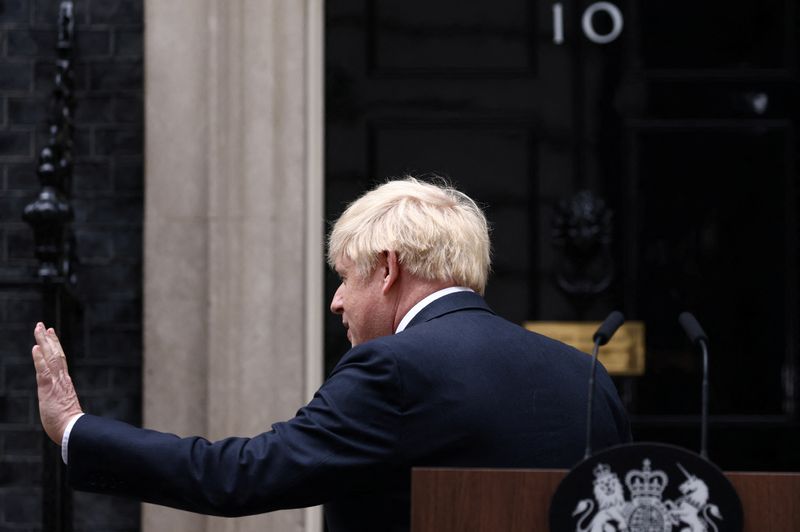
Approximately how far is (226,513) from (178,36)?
2.74 meters

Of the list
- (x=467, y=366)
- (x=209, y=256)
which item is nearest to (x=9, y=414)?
(x=209, y=256)

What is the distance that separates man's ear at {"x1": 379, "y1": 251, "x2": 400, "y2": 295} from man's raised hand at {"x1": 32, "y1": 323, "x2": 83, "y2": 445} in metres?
0.59

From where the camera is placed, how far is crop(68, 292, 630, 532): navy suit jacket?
220 cm

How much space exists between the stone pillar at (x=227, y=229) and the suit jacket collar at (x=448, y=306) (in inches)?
84.0

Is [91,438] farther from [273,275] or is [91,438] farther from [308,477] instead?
[273,275]

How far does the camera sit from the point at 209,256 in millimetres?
4578

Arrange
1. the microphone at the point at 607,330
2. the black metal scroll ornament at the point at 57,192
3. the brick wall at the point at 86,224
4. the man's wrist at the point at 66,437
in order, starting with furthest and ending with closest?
the brick wall at the point at 86,224 → the black metal scroll ornament at the point at 57,192 → the man's wrist at the point at 66,437 → the microphone at the point at 607,330

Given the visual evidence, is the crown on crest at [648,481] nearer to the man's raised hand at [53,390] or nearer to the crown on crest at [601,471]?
the crown on crest at [601,471]

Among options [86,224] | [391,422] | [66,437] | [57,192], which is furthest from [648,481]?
[86,224]

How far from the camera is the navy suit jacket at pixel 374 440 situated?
2.20 metres

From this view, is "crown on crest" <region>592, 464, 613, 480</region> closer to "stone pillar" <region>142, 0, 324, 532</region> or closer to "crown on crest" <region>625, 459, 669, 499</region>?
"crown on crest" <region>625, 459, 669, 499</region>

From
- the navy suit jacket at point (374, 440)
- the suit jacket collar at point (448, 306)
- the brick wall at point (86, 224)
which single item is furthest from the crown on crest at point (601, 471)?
the brick wall at point (86, 224)

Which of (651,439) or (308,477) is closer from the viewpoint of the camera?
(308,477)

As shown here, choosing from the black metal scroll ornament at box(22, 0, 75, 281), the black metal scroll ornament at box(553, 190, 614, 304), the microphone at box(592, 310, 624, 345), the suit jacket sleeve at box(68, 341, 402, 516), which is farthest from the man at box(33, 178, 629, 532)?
the black metal scroll ornament at box(553, 190, 614, 304)
